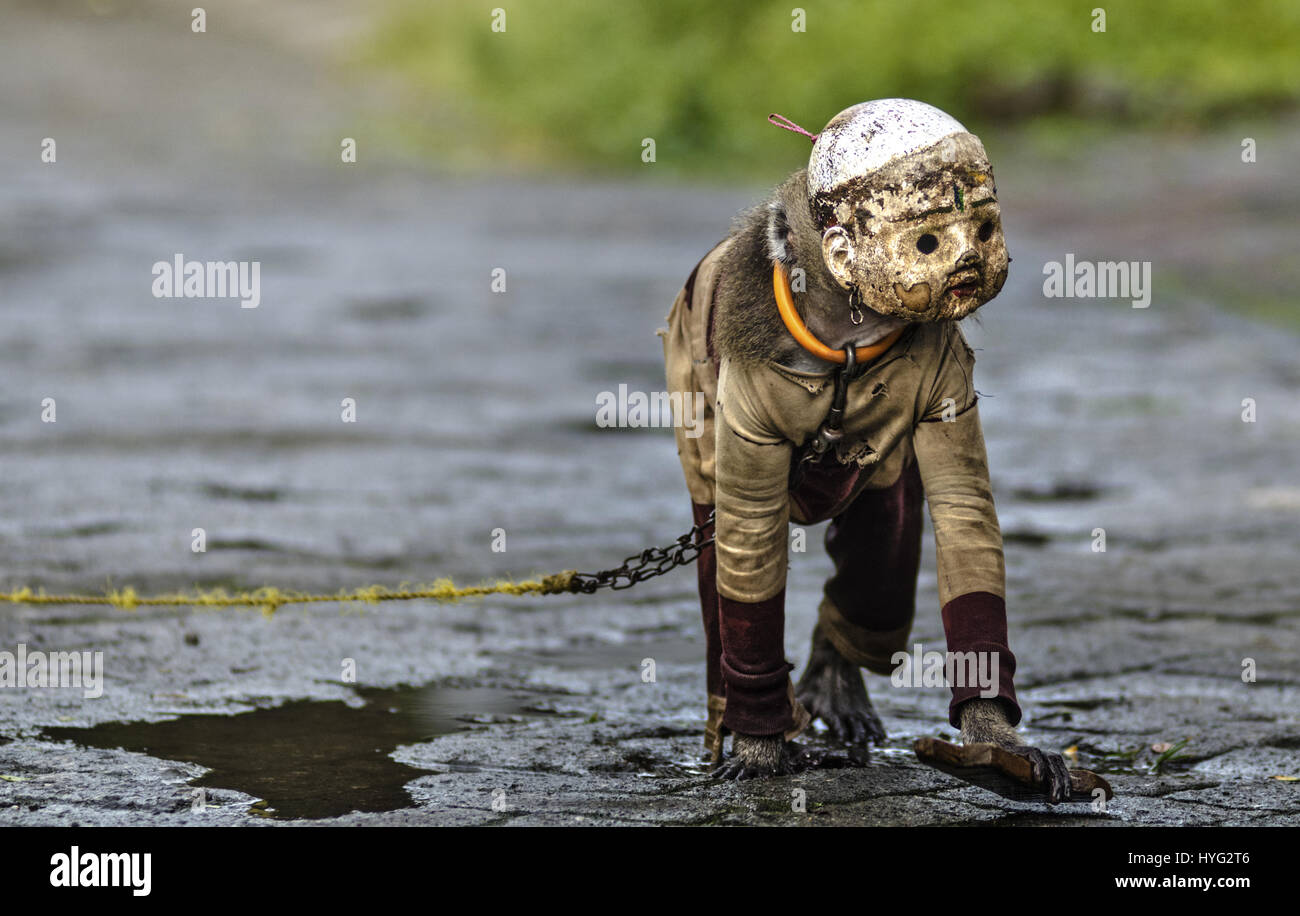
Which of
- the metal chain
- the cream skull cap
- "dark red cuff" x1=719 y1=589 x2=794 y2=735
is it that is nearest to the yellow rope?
the metal chain

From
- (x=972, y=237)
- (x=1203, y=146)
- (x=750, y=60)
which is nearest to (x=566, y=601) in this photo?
(x=972, y=237)

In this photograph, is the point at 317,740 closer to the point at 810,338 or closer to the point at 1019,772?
the point at 810,338

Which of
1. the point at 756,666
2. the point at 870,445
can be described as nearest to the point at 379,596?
the point at 756,666

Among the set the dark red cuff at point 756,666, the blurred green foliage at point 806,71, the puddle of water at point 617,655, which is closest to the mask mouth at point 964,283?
the dark red cuff at point 756,666

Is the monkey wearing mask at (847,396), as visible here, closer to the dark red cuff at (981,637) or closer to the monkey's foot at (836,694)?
the dark red cuff at (981,637)

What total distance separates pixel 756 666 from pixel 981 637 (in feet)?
1.71

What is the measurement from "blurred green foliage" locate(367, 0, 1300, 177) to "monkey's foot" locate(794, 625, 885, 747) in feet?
52.2

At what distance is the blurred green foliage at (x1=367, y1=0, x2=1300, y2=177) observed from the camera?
66.6 ft

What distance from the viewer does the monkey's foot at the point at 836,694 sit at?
4598mm

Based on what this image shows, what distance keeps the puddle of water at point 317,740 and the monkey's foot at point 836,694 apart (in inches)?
31.1

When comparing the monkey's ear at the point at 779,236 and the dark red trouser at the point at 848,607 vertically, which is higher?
the monkey's ear at the point at 779,236

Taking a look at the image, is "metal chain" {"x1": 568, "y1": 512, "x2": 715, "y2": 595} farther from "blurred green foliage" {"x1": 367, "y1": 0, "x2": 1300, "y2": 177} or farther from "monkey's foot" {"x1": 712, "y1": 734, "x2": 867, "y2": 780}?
"blurred green foliage" {"x1": 367, "y1": 0, "x2": 1300, "y2": 177}

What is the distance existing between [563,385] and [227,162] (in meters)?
12.0

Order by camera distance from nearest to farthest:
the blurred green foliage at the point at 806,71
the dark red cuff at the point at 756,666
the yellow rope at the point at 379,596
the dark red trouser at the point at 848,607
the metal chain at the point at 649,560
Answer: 1. the dark red trouser at the point at 848,607
2. the dark red cuff at the point at 756,666
3. the metal chain at the point at 649,560
4. the yellow rope at the point at 379,596
5. the blurred green foliage at the point at 806,71
